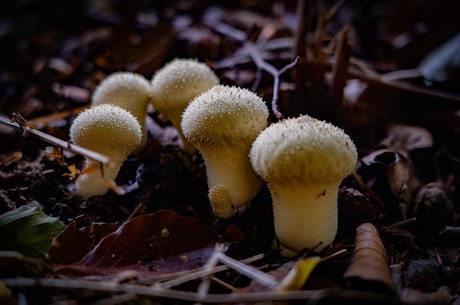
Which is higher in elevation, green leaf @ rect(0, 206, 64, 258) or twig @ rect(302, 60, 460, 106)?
twig @ rect(302, 60, 460, 106)

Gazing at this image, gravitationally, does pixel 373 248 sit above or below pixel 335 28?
below

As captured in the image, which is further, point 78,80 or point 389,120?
point 78,80

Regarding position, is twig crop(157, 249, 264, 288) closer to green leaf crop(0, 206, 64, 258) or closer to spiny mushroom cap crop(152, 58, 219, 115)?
green leaf crop(0, 206, 64, 258)

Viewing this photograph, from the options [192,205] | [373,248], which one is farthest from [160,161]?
[373,248]

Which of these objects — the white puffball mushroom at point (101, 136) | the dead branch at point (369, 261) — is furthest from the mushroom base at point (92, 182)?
the dead branch at point (369, 261)

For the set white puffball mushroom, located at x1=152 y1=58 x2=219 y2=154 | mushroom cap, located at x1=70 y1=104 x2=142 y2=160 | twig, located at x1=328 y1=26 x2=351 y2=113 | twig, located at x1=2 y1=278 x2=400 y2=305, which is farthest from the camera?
twig, located at x1=328 y1=26 x2=351 y2=113

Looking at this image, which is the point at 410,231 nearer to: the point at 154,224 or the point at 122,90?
the point at 154,224

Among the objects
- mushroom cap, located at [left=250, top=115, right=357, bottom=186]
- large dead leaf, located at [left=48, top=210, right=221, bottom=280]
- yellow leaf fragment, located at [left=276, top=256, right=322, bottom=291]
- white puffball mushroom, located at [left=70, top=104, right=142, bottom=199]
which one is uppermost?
mushroom cap, located at [left=250, top=115, right=357, bottom=186]

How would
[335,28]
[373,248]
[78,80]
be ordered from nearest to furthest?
[373,248] < [78,80] < [335,28]

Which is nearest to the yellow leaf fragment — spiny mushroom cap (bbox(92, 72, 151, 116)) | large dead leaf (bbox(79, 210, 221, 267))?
large dead leaf (bbox(79, 210, 221, 267))
